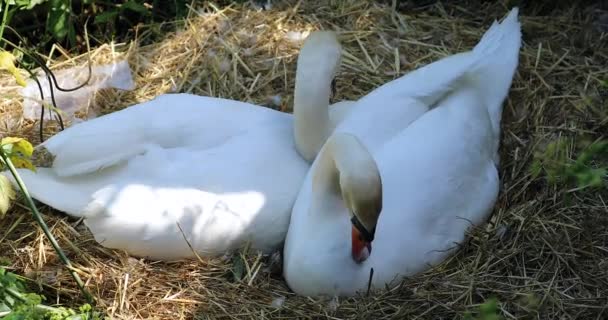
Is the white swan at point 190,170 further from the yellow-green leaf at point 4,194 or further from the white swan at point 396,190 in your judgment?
the yellow-green leaf at point 4,194

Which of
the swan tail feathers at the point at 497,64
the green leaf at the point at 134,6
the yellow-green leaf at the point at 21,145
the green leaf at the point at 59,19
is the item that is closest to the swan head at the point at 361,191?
the yellow-green leaf at the point at 21,145

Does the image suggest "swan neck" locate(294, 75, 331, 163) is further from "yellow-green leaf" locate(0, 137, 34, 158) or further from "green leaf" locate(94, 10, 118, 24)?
"green leaf" locate(94, 10, 118, 24)

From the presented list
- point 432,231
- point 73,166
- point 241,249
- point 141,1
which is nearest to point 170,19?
point 141,1

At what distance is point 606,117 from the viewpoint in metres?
3.83

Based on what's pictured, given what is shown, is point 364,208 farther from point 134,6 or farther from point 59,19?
point 59,19

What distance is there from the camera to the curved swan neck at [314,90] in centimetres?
359

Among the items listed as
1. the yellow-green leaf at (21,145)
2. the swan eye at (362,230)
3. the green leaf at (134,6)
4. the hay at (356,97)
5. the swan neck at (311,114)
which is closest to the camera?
the yellow-green leaf at (21,145)

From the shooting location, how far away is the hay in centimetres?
321

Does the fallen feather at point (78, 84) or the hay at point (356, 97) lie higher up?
the fallen feather at point (78, 84)

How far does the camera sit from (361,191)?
288 cm

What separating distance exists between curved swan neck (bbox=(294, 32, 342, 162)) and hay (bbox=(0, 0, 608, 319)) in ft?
1.75

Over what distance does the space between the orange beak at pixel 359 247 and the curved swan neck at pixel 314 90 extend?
2.14ft

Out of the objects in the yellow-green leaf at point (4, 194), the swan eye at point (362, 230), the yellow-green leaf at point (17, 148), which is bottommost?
the swan eye at point (362, 230)

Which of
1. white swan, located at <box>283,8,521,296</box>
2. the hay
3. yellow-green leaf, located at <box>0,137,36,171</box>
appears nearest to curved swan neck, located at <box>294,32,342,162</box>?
white swan, located at <box>283,8,521,296</box>
